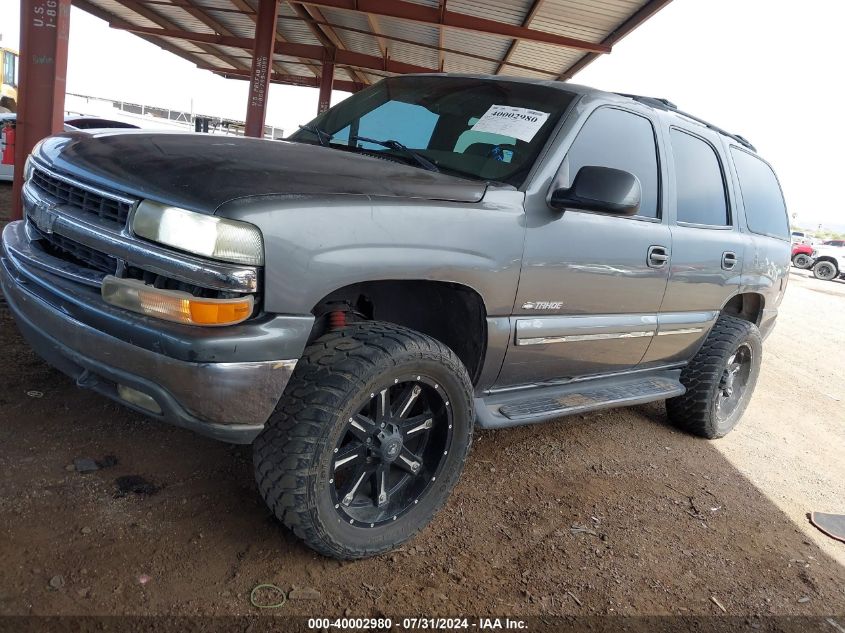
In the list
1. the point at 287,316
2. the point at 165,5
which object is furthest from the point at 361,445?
the point at 165,5

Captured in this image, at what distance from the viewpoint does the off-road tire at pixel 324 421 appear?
6.59ft

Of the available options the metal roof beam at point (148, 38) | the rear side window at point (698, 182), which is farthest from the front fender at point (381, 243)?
the metal roof beam at point (148, 38)

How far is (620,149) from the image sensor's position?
3.12 metres

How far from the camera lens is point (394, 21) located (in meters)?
13.6

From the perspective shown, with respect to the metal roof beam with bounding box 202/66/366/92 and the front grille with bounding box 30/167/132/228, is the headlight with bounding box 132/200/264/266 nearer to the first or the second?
the front grille with bounding box 30/167/132/228

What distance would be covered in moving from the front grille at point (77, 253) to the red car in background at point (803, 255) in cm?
2815

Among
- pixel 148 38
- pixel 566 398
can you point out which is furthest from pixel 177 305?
pixel 148 38

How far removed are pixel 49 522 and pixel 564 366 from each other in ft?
7.13

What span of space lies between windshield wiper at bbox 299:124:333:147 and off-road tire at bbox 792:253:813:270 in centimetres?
2691

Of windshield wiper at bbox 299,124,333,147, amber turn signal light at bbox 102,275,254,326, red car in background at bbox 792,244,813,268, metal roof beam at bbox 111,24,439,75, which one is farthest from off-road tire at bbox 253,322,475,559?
red car in background at bbox 792,244,813,268

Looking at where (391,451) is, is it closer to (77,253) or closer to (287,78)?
(77,253)

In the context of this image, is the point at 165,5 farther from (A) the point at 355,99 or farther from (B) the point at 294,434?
(B) the point at 294,434

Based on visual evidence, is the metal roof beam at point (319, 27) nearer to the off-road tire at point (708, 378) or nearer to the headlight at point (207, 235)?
the off-road tire at point (708, 378)

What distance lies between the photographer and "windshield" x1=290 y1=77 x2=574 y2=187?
2742 millimetres
